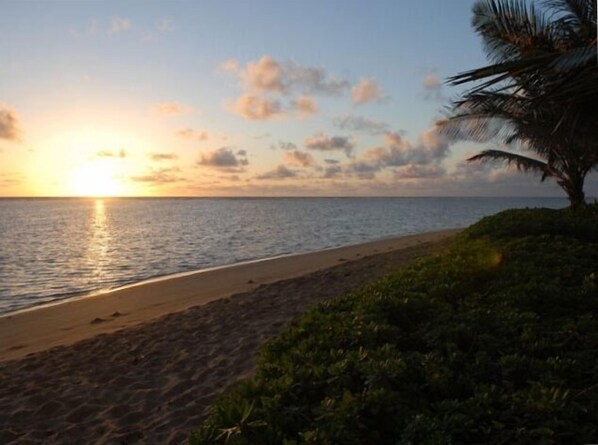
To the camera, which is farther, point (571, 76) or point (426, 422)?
point (571, 76)

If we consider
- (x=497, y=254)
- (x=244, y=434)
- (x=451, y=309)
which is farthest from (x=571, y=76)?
(x=244, y=434)

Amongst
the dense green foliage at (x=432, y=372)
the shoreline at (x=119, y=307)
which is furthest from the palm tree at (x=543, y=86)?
the shoreline at (x=119, y=307)

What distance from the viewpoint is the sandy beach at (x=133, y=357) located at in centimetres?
530

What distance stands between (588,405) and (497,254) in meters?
6.13

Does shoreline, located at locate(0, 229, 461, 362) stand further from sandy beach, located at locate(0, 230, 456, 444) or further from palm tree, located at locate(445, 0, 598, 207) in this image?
palm tree, located at locate(445, 0, 598, 207)

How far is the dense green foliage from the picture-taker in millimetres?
3125

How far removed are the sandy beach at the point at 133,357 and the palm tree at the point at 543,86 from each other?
15.7 ft

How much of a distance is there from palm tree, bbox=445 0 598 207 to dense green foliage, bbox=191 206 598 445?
2532 mm

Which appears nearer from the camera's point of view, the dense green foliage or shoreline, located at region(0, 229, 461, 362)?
the dense green foliage

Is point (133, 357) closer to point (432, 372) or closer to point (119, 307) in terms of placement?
point (432, 372)

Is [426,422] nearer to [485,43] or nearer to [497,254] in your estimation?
[497,254]

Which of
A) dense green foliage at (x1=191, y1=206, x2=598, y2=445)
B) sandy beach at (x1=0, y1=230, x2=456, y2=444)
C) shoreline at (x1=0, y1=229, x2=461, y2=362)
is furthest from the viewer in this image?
shoreline at (x1=0, y1=229, x2=461, y2=362)

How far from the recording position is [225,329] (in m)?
8.88

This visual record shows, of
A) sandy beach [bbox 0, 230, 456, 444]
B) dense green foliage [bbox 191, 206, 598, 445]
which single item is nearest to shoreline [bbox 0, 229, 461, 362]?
sandy beach [bbox 0, 230, 456, 444]
